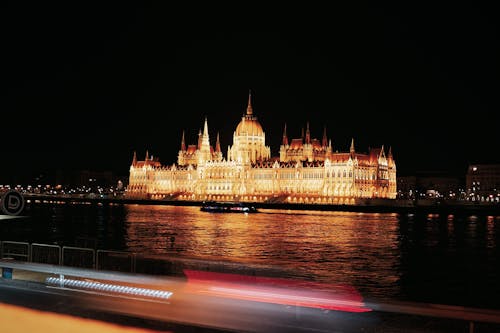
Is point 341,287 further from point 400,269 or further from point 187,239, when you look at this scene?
point 187,239

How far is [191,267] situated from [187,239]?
92.0ft

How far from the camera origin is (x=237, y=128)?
443 ft

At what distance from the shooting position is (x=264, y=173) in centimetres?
12200

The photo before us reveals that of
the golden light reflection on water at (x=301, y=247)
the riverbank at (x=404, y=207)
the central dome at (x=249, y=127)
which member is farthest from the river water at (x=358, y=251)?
the central dome at (x=249, y=127)

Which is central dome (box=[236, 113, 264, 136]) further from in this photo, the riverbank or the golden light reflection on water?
the golden light reflection on water

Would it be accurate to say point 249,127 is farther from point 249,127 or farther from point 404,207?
point 404,207

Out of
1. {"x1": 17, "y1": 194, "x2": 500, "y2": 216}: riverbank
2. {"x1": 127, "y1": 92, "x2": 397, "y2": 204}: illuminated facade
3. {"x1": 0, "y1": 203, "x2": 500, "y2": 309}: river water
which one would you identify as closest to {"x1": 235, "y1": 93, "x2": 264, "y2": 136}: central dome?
{"x1": 127, "y1": 92, "x2": 397, "y2": 204}: illuminated facade

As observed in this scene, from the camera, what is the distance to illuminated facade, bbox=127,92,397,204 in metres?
111

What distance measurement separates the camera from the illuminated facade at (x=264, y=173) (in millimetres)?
111000

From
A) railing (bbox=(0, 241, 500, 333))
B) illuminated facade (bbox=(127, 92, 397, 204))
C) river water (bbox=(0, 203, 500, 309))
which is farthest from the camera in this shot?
illuminated facade (bbox=(127, 92, 397, 204))

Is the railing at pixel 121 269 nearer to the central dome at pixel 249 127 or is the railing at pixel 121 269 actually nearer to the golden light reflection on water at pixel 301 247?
the golden light reflection on water at pixel 301 247

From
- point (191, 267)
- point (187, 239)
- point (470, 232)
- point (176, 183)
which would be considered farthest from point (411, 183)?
point (191, 267)

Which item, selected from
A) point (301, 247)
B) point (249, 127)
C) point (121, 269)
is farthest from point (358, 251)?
point (249, 127)

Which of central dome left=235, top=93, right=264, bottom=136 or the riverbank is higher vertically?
central dome left=235, top=93, right=264, bottom=136
